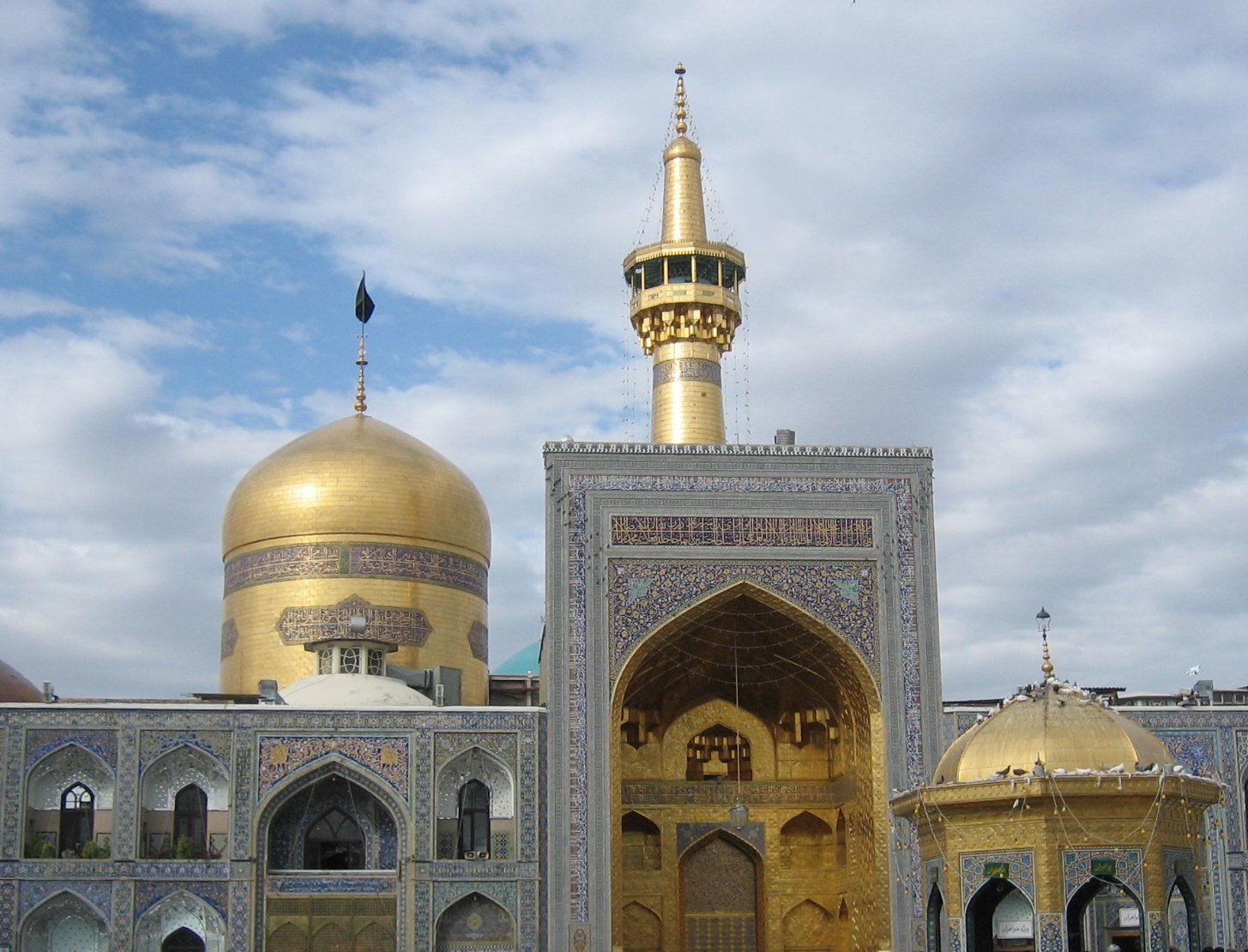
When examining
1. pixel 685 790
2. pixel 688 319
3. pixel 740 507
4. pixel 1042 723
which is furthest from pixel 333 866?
pixel 1042 723

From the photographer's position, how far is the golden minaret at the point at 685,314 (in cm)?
2442

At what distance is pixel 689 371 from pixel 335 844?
25.9ft

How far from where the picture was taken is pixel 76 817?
20203 millimetres

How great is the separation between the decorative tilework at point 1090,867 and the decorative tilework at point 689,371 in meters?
12.9

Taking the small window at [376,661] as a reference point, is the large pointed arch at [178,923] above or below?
below

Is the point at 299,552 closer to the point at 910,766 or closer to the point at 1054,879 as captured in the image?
the point at 910,766

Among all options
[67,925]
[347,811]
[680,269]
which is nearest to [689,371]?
[680,269]

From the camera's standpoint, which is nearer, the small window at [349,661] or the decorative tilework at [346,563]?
the small window at [349,661]

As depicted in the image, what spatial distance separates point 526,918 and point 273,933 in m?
2.74

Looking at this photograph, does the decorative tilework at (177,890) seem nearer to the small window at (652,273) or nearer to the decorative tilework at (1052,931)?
the small window at (652,273)

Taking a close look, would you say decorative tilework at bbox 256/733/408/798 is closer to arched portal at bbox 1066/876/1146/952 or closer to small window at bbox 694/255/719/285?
arched portal at bbox 1066/876/1146/952

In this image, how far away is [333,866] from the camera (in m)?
20.6

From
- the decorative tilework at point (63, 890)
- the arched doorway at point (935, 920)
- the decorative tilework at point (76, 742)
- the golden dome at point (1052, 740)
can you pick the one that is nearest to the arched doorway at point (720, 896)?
the decorative tilework at point (63, 890)

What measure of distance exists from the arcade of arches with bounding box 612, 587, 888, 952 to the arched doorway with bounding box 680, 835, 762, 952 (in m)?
0.01
